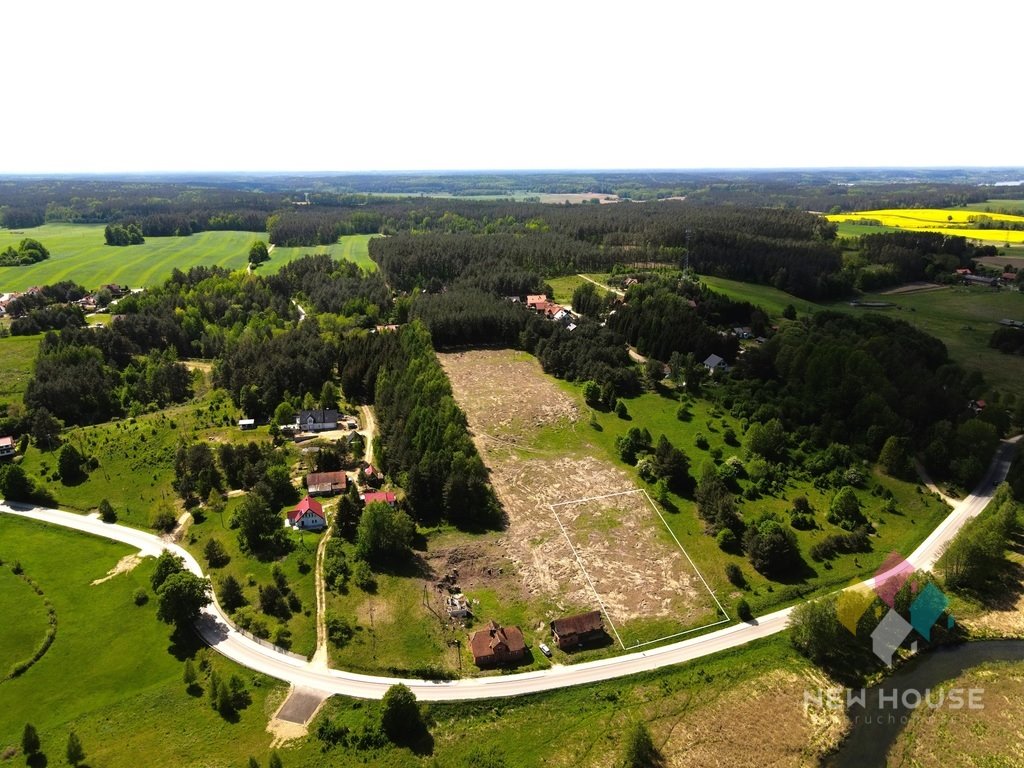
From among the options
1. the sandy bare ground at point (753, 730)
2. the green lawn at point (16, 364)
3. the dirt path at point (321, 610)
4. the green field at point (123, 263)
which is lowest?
the sandy bare ground at point (753, 730)

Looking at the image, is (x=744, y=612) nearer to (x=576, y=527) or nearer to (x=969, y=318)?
(x=576, y=527)

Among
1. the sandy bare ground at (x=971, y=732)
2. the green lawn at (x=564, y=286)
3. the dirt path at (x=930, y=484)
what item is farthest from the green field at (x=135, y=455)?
the dirt path at (x=930, y=484)

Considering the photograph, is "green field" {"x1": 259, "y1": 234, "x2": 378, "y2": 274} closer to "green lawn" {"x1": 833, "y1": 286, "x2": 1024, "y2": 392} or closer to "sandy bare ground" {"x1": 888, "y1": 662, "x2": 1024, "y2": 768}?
"green lawn" {"x1": 833, "y1": 286, "x2": 1024, "y2": 392}

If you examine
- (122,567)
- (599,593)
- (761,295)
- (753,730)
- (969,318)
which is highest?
(761,295)

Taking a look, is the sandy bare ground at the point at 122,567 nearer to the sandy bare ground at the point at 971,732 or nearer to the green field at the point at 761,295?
the sandy bare ground at the point at 971,732

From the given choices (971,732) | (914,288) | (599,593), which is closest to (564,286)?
(914,288)

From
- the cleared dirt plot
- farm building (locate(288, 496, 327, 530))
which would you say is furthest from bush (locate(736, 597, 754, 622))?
farm building (locate(288, 496, 327, 530))
